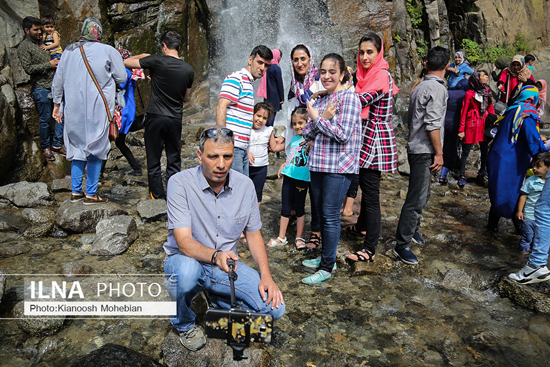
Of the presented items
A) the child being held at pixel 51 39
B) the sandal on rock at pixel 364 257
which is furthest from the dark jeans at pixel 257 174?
the child being held at pixel 51 39

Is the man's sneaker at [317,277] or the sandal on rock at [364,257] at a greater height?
the sandal on rock at [364,257]

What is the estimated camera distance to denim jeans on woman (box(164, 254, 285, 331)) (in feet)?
7.59

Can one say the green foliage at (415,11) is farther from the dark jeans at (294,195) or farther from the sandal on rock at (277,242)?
the sandal on rock at (277,242)

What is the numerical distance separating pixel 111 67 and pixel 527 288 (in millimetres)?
4949

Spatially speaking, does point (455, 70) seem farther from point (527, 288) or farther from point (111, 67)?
point (111, 67)

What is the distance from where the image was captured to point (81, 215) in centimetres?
421

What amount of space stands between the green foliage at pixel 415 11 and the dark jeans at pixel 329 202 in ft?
45.9

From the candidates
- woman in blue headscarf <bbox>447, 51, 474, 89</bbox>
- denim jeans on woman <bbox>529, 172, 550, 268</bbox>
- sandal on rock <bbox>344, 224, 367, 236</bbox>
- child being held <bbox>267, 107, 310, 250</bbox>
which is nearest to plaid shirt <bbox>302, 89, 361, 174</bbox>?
child being held <bbox>267, 107, 310, 250</bbox>

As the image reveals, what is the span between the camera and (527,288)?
3.30 m

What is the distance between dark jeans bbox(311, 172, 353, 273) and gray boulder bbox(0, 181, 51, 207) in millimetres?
3671

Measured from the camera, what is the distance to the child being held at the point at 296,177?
4098 millimetres

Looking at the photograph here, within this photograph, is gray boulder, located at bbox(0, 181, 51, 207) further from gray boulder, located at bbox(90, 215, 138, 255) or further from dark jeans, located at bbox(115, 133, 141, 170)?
gray boulder, located at bbox(90, 215, 138, 255)

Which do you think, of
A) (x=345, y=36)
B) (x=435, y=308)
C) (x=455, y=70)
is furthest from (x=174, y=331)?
(x=345, y=36)

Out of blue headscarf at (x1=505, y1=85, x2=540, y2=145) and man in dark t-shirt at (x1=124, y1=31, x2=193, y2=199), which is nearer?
blue headscarf at (x1=505, y1=85, x2=540, y2=145)
